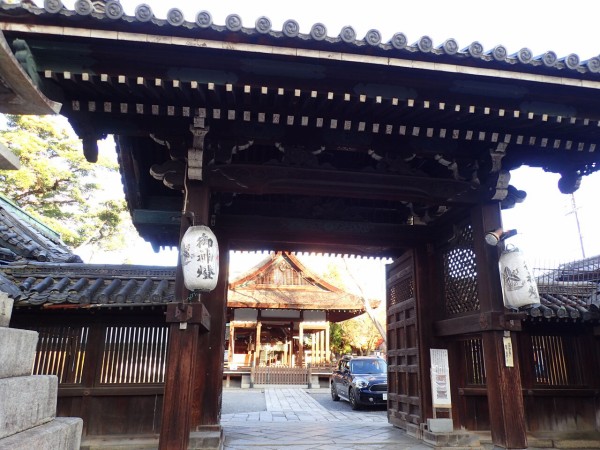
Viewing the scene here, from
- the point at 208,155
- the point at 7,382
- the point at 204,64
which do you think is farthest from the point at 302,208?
the point at 7,382

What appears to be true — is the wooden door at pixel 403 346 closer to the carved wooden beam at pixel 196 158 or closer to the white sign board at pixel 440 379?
the white sign board at pixel 440 379

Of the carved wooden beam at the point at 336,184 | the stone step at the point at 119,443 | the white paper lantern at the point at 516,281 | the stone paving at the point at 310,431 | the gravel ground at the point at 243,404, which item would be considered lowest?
the gravel ground at the point at 243,404

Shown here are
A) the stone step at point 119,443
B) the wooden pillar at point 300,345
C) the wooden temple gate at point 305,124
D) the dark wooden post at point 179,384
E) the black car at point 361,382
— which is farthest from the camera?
the wooden pillar at point 300,345

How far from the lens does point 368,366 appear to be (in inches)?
679

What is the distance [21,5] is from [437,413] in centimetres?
827

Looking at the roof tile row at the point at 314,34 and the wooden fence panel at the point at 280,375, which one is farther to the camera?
the wooden fence panel at the point at 280,375

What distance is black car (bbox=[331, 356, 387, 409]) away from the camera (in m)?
15.1

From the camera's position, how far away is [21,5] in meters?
4.23

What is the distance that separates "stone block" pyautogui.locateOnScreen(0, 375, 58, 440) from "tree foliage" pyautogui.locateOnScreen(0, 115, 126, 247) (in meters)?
21.9

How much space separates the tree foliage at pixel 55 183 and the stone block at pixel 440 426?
70.3 ft

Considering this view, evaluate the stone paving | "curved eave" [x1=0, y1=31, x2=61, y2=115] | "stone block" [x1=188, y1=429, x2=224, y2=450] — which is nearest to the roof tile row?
"curved eave" [x1=0, y1=31, x2=61, y2=115]

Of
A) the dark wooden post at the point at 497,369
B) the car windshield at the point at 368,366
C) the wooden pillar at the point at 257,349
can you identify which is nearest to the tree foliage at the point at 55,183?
the wooden pillar at the point at 257,349

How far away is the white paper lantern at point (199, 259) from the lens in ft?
17.2

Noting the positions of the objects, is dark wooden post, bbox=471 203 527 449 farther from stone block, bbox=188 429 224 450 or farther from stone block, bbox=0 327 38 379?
stone block, bbox=0 327 38 379
